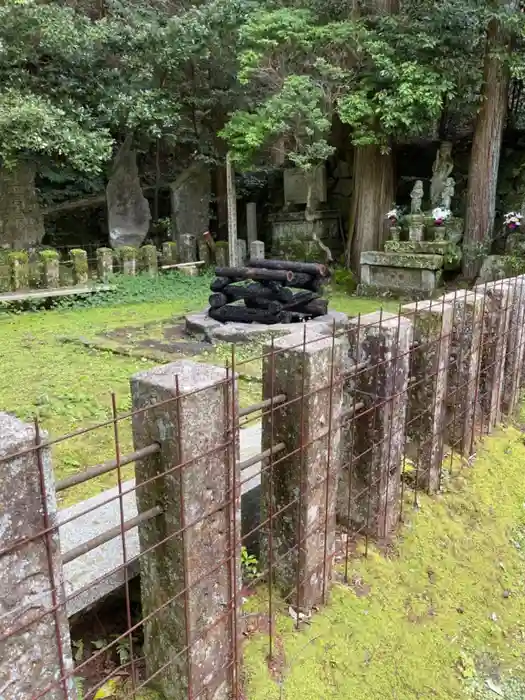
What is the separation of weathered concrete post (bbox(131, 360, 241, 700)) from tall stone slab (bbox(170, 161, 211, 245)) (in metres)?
13.1

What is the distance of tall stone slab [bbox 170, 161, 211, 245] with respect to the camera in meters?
14.9

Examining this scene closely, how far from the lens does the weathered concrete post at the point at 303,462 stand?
2568 millimetres

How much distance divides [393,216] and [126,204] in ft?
21.9

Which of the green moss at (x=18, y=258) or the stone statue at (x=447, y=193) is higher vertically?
the stone statue at (x=447, y=193)

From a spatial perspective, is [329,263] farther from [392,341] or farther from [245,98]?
[392,341]

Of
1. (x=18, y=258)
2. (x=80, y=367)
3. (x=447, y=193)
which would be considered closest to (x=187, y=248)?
(x=18, y=258)

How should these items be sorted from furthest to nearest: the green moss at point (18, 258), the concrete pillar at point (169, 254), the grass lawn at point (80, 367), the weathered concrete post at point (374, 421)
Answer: the concrete pillar at point (169, 254)
the green moss at point (18, 258)
the grass lawn at point (80, 367)
the weathered concrete post at point (374, 421)

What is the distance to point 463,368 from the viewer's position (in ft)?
13.8

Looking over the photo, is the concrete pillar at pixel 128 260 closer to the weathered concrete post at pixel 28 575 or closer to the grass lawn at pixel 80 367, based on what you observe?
the grass lawn at pixel 80 367

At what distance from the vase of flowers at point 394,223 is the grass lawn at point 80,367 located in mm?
1509

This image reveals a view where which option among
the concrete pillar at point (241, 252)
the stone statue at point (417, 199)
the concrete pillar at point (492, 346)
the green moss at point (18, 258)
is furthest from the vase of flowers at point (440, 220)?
the green moss at point (18, 258)

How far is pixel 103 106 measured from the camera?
38.6 ft

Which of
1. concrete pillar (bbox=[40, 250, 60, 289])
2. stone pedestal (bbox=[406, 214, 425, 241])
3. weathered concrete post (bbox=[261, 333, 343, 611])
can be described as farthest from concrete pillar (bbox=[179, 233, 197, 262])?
weathered concrete post (bbox=[261, 333, 343, 611])

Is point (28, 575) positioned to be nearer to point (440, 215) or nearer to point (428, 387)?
point (428, 387)
